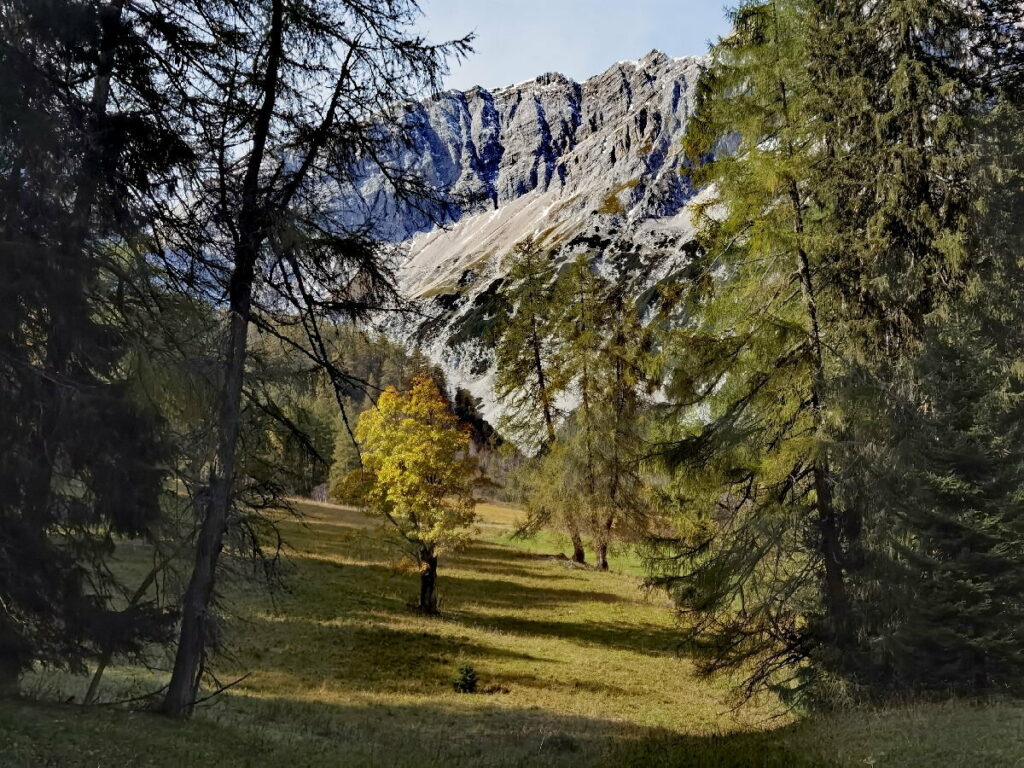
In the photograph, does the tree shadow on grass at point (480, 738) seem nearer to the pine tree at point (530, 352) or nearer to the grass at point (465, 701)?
the grass at point (465, 701)

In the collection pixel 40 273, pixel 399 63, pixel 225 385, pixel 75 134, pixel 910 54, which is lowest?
pixel 225 385

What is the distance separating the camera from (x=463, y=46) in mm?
9195

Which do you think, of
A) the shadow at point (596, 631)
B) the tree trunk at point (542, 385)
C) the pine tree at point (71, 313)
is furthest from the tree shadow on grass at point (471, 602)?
the pine tree at point (71, 313)

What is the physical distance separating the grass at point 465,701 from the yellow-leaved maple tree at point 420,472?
2.12 m

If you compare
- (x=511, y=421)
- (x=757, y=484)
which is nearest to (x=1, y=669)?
(x=757, y=484)

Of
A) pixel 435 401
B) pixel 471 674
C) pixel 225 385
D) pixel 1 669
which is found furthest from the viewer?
pixel 435 401

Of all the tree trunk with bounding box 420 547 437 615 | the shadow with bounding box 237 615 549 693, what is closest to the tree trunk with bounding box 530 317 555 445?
the tree trunk with bounding box 420 547 437 615

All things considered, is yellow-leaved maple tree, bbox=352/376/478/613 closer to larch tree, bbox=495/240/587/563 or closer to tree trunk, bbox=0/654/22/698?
larch tree, bbox=495/240/587/563

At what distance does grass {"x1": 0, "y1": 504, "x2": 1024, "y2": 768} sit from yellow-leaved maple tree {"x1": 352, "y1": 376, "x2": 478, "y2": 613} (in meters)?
2.12

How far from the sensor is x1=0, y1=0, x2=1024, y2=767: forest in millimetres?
7375

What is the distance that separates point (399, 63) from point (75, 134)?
13.2 feet

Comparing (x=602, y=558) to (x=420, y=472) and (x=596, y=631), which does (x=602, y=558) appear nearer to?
(x=596, y=631)

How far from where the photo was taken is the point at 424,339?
1359 centimetres

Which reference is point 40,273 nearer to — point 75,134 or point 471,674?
point 75,134
